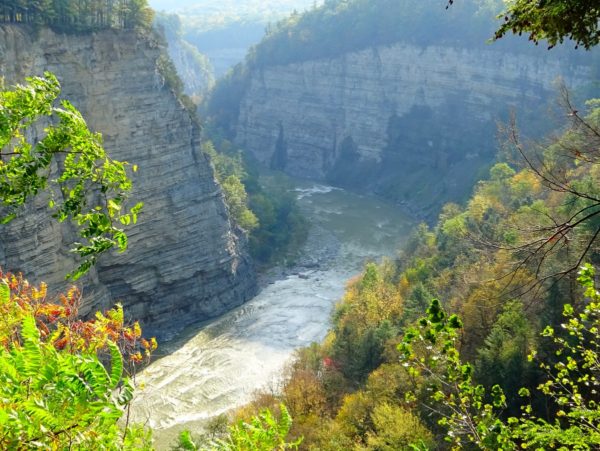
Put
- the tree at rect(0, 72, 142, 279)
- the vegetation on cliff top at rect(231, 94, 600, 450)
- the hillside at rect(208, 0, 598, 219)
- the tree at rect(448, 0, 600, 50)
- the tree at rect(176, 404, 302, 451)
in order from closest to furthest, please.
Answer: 1. the tree at rect(448, 0, 600, 50)
2. the tree at rect(0, 72, 142, 279)
3. the tree at rect(176, 404, 302, 451)
4. the vegetation on cliff top at rect(231, 94, 600, 450)
5. the hillside at rect(208, 0, 598, 219)

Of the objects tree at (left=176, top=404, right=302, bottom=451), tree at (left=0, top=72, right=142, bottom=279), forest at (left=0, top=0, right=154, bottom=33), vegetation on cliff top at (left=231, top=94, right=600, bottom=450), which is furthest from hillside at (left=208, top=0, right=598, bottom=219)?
tree at (left=0, top=72, right=142, bottom=279)

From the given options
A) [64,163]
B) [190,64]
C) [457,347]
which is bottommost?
[457,347]

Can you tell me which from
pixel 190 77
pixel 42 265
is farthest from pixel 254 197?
pixel 190 77

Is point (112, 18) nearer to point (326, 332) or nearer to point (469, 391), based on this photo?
point (326, 332)

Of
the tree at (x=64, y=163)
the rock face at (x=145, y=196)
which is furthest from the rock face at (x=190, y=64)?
the tree at (x=64, y=163)

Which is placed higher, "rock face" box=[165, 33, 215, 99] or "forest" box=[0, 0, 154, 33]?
"forest" box=[0, 0, 154, 33]

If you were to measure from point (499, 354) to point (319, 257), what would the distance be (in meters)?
→ 37.9

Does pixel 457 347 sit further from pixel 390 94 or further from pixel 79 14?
pixel 390 94

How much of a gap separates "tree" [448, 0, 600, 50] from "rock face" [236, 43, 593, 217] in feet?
237

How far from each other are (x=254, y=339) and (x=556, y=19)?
37.6 metres

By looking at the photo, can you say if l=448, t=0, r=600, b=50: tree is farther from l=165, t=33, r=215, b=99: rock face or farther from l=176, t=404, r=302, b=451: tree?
l=165, t=33, r=215, b=99: rock face

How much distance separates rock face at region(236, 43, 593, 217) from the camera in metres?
83.9

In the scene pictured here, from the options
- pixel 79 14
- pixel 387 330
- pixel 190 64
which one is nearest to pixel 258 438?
pixel 387 330

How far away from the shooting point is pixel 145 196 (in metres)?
42.4
